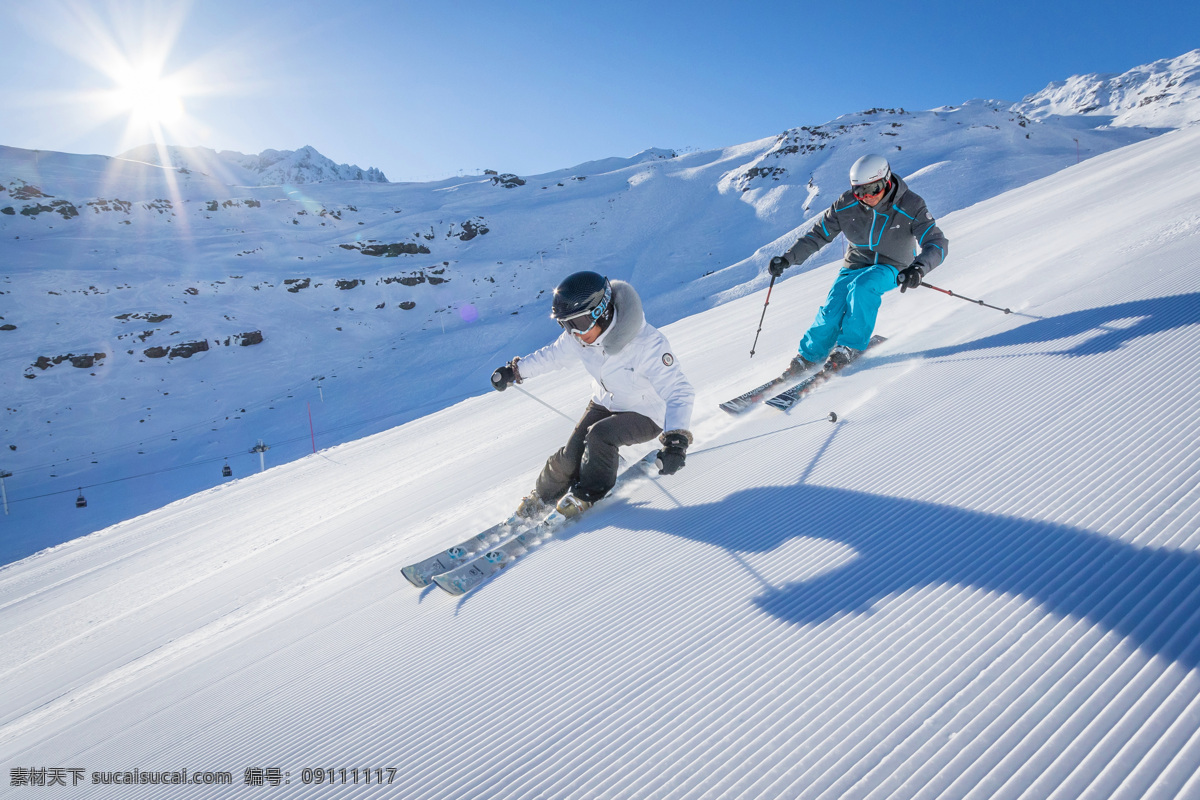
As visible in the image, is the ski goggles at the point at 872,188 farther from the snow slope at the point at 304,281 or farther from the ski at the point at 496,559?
the snow slope at the point at 304,281

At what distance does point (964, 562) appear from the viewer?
1860 mm

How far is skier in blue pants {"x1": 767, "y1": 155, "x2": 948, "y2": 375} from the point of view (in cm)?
461

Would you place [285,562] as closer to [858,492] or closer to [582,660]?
[582,660]

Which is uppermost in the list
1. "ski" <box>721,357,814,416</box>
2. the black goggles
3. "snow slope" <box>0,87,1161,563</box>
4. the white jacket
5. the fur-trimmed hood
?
"snow slope" <box>0,87,1161,563</box>

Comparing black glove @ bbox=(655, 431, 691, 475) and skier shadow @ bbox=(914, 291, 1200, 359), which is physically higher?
black glove @ bbox=(655, 431, 691, 475)

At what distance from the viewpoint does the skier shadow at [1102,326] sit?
3.28 m

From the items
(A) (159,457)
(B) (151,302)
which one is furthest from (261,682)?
(B) (151,302)

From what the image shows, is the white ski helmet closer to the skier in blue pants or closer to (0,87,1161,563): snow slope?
the skier in blue pants

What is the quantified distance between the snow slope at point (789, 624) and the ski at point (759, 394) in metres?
0.22

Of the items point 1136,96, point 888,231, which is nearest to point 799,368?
point 888,231

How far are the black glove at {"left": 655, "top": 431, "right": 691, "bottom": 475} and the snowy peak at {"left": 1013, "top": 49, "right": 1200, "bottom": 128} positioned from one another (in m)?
89.3

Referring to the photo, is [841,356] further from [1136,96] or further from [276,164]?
[276,164]

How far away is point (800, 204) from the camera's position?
124 ft

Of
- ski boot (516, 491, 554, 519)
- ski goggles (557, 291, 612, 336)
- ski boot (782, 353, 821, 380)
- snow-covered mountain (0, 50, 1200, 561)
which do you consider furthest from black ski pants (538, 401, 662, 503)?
snow-covered mountain (0, 50, 1200, 561)
